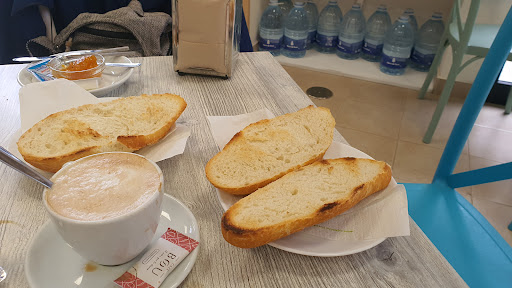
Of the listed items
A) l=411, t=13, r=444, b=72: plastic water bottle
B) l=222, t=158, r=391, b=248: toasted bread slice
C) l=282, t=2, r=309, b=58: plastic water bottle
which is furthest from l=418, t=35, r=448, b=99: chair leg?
l=222, t=158, r=391, b=248: toasted bread slice

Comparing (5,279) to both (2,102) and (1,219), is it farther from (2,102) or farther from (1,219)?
(2,102)

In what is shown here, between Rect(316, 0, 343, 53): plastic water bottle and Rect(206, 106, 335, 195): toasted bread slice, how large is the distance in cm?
227

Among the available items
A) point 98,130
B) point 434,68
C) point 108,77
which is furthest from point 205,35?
point 434,68

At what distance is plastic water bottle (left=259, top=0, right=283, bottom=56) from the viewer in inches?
109

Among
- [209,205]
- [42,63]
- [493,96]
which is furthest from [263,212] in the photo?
[493,96]

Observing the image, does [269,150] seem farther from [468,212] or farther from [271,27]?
[271,27]

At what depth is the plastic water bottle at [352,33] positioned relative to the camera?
263 cm

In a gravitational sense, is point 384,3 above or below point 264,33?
above

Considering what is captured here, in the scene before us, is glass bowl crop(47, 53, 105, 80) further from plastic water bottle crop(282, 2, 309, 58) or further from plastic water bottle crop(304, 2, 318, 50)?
plastic water bottle crop(304, 2, 318, 50)

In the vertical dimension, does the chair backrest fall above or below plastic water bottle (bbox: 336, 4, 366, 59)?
above

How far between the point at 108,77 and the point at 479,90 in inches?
37.1

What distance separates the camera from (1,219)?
1.67ft

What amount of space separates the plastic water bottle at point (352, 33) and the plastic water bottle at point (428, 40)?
416 mm

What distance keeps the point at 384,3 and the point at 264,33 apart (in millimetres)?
967
